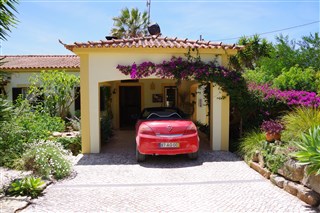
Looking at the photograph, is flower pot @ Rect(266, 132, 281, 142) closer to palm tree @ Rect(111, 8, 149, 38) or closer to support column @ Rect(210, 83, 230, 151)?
support column @ Rect(210, 83, 230, 151)

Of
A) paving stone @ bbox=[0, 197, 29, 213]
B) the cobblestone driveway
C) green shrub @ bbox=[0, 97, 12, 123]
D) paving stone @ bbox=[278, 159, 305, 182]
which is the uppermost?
green shrub @ bbox=[0, 97, 12, 123]

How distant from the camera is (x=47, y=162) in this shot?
688cm

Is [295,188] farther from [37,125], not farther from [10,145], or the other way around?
[37,125]

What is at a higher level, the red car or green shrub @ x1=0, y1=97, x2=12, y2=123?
green shrub @ x1=0, y1=97, x2=12, y2=123

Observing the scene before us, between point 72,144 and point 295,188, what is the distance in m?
7.59

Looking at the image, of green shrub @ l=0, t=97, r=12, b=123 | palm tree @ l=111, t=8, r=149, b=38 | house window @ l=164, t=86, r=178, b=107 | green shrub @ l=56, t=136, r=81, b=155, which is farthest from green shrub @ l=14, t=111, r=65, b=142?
palm tree @ l=111, t=8, r=149, b=38

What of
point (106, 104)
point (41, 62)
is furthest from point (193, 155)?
point (41, 62)

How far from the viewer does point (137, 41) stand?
10.0 meters

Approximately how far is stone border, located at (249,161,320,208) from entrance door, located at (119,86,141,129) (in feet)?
33.3

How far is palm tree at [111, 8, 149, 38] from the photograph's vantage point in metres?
24.8

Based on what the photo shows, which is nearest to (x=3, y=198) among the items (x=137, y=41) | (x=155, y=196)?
(x=155, y=196)

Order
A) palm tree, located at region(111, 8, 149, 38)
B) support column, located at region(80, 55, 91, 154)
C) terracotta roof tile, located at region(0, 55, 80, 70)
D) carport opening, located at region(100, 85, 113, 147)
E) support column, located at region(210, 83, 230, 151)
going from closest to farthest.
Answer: support column, located at region(80, 55, 91, 154), support column, located at region(210, 83, 230, 151), carport opening, located at region(100, 85, 113, 147), terracotta roof tile, located at region(0, 55, 80, 70), palm tree, located at region(111, 8, 149, 38)

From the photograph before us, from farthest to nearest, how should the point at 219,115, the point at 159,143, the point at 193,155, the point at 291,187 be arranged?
the point at 219,115, the point at 193,155, the point at 159,143, the point at 291,187

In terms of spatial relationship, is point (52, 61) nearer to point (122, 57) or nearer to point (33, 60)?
point (33, 60)
